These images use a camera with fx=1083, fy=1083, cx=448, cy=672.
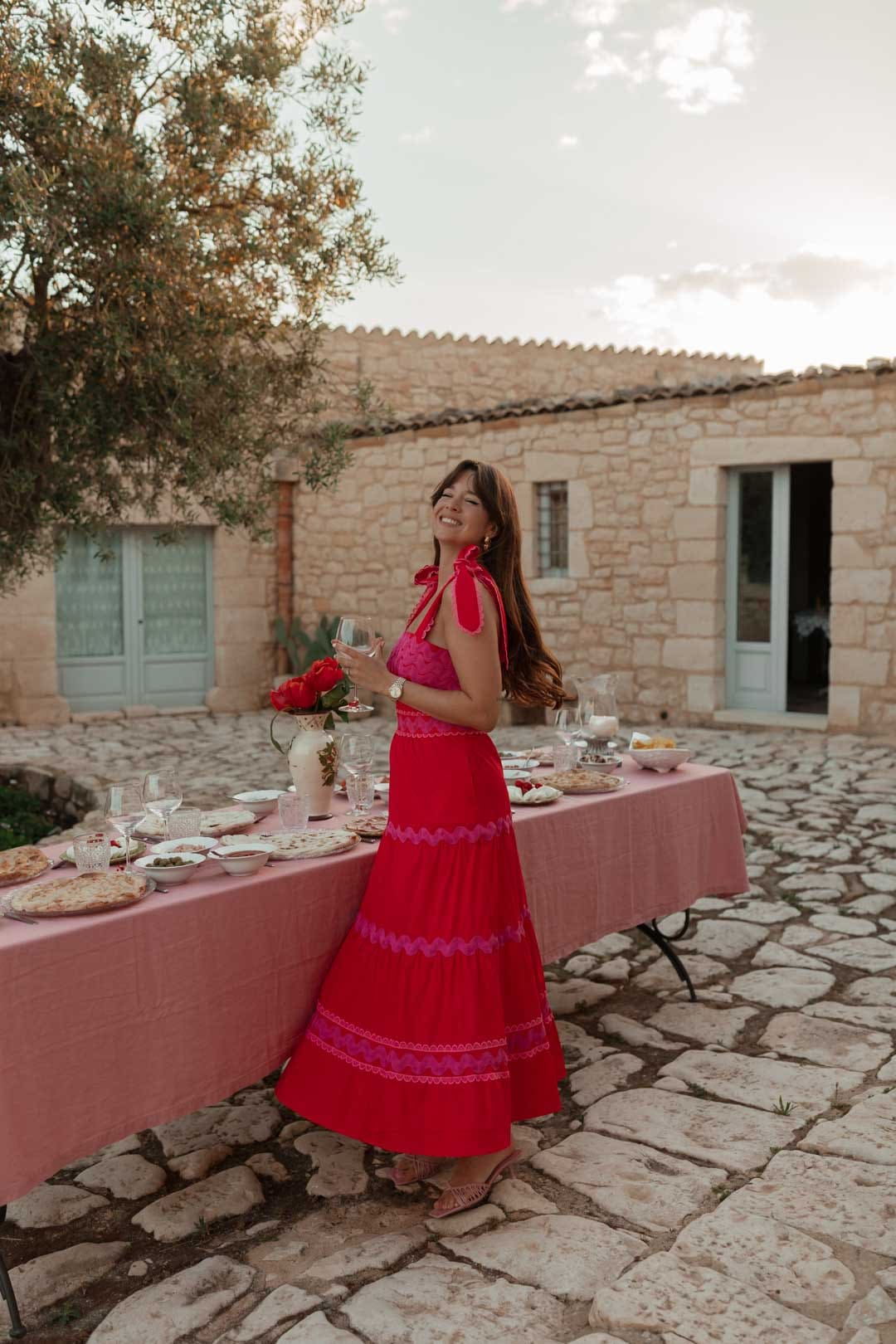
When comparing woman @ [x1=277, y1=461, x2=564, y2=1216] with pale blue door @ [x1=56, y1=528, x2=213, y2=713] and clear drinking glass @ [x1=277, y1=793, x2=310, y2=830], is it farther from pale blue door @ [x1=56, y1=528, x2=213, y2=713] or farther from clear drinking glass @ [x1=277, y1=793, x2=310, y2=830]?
pale blue door @ [x1=56, y1=528, x2=213, y2=713]

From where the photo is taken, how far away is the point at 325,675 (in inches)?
123

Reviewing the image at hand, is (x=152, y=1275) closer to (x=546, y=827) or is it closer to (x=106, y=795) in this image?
(x=106, y=795)

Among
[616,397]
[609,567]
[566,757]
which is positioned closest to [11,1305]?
[566,757]

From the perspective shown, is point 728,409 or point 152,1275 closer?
point 152,1275

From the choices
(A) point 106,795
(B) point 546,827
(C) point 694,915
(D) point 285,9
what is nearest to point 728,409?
(D) point 285,9

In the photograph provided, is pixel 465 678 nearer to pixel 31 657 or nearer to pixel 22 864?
pixel 22 864

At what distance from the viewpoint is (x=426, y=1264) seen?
2350 millimetres

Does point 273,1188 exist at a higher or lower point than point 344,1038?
lower

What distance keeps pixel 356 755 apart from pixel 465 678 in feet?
2.67

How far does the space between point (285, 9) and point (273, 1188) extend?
6418 mm

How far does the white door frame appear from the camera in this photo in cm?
1034

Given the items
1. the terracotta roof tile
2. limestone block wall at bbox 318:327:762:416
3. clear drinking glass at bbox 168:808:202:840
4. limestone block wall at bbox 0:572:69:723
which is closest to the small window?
the terracotta roof tile

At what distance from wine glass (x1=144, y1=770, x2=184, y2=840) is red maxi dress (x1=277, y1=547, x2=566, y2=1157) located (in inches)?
23.2

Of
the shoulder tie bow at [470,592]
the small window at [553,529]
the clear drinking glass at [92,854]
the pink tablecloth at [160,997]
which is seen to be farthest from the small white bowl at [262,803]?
the small window at [553,529]
